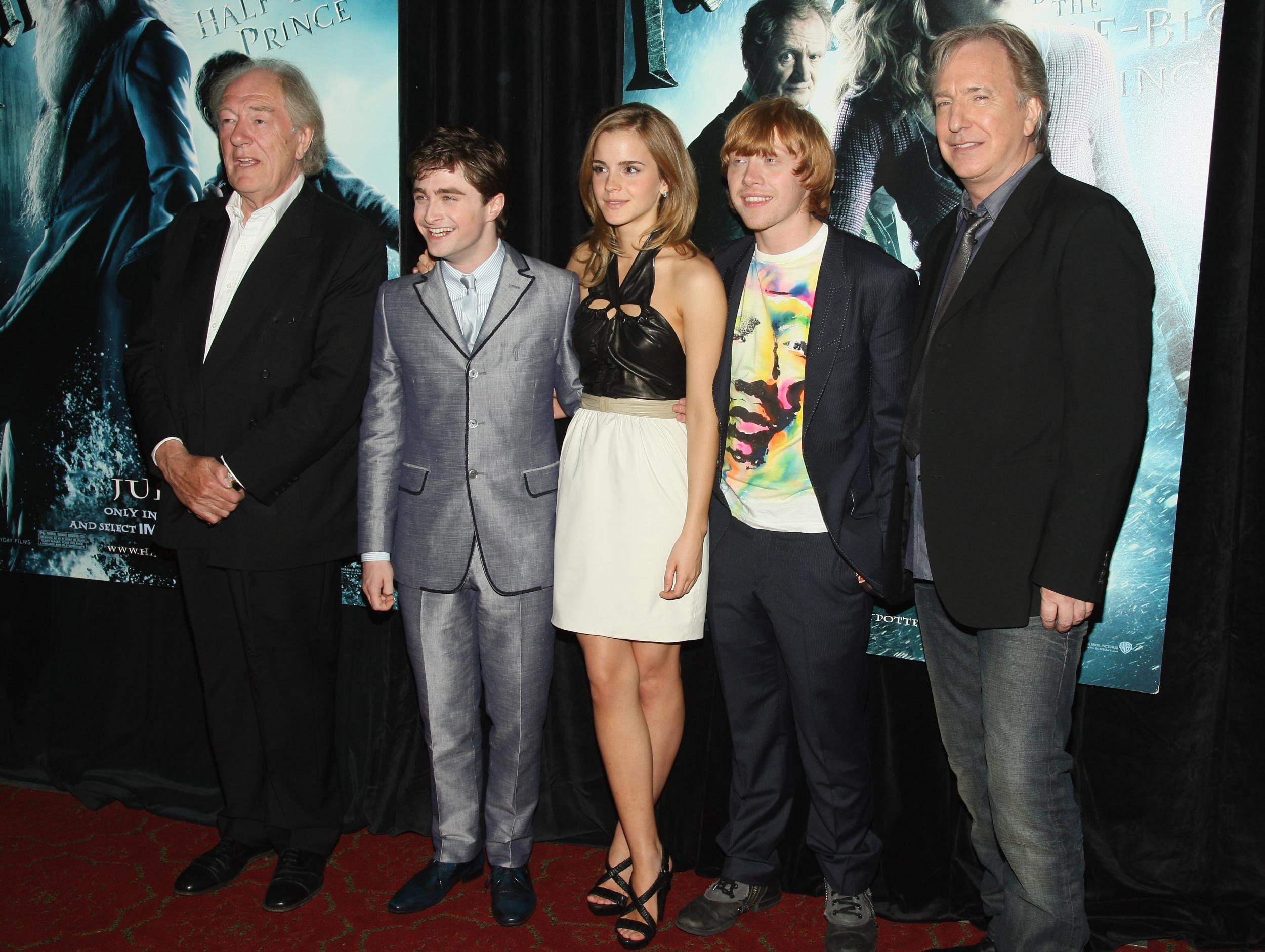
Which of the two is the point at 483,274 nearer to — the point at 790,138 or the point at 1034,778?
the point at 790,138

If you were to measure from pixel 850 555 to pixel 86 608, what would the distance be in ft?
9.50

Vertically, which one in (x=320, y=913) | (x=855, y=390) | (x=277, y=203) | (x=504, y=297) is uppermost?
(x=277, y=203)

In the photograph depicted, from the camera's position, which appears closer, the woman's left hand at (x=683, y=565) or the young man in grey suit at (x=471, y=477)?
the woman's left hand at (x=683, y=565)

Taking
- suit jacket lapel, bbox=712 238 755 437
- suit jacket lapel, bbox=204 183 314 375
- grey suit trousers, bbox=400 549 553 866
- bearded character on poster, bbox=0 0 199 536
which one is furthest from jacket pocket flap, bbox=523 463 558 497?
bearded character on poster, bbox=0 0 199 536

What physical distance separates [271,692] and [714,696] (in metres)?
1.28

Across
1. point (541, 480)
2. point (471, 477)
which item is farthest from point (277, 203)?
point (541, 480)

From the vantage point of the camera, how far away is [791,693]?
2.52m

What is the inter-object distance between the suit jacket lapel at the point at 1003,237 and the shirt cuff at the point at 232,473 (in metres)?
1.80

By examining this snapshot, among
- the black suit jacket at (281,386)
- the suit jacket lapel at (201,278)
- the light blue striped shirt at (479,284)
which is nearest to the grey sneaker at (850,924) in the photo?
the black suit jacket at (281,386)

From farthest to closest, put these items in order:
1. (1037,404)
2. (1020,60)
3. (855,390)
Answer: (855,390)
(1020,60)
(1037,404)

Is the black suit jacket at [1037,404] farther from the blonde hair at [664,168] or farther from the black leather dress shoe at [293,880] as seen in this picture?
the black leather dress shoe at [293,880]

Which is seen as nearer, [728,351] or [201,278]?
[728,351]

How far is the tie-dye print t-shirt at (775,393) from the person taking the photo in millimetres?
2342

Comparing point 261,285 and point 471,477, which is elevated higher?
point 261,285
